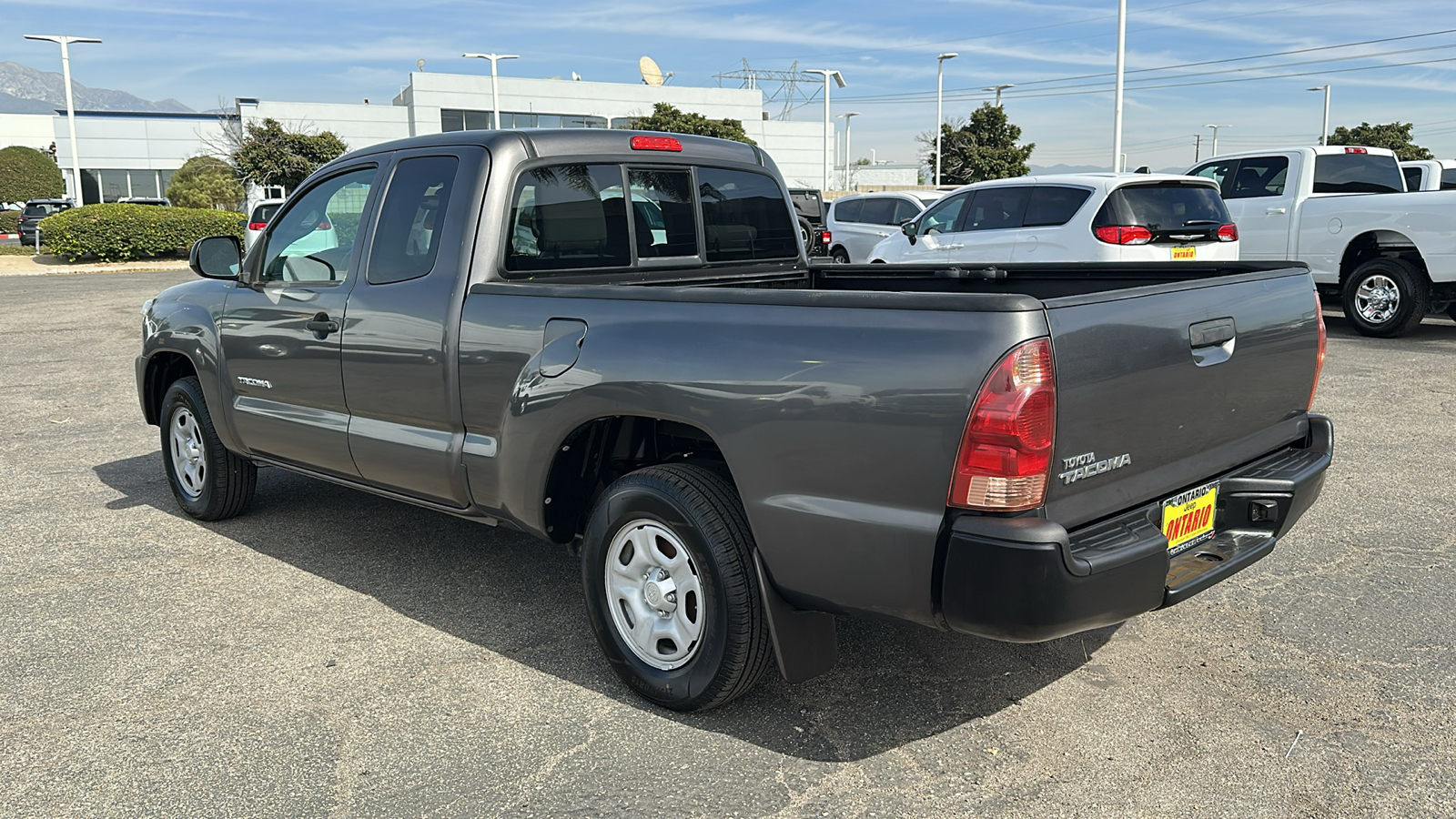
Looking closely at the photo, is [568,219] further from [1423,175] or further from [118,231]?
[118,231]

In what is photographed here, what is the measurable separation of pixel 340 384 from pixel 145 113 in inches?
2470

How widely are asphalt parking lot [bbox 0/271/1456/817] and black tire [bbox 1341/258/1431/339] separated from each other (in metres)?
6.96

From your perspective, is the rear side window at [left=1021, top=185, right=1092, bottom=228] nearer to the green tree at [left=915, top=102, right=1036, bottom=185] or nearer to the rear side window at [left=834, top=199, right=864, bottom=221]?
the rear side window at [left=834, top=199, right=864, bottom=221]

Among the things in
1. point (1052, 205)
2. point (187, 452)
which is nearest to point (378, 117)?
point (1052, 205)

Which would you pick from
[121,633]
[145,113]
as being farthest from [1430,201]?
[145,113]

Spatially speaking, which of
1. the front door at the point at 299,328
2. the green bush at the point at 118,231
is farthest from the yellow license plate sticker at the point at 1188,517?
the green bush at the point at 118,231

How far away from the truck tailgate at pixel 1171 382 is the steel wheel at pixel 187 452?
14.9ft

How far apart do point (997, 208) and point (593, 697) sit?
9.44 meters

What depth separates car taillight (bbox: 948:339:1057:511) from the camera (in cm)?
262

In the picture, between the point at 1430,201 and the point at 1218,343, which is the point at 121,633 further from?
the point at 1430,201

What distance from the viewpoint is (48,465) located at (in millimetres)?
7070

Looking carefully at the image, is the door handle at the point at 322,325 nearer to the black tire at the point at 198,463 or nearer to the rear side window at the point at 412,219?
the rear side window at the point at 412,219

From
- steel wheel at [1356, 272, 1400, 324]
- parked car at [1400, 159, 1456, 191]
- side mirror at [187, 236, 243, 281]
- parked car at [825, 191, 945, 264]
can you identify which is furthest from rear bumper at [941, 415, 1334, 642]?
parked car at [825, 191, 945, 264]

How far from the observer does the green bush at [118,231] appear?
27.8 meters
